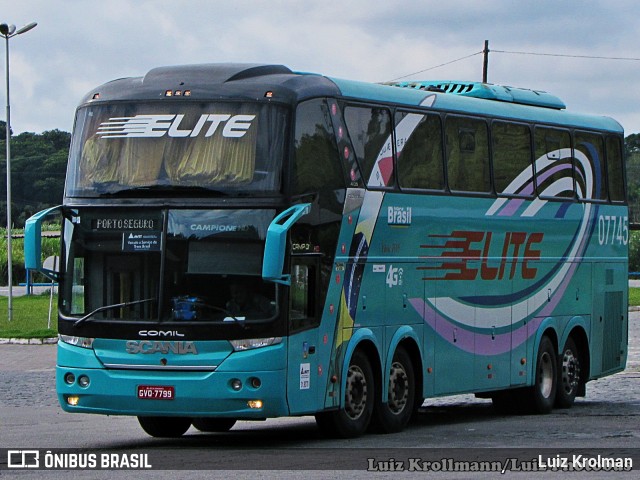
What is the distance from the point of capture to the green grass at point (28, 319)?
37.1m

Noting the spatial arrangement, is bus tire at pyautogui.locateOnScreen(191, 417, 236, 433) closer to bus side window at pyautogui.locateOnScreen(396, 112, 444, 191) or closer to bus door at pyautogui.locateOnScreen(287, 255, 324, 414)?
bus door at pyautogui.locateOnScreen(287, 255, 324, 414)

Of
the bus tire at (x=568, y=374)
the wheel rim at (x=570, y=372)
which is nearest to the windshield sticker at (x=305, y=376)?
the bus tire at (x=568, y=374)

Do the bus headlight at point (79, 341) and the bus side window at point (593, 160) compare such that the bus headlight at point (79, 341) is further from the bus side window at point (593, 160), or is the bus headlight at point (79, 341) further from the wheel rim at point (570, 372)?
the bus side window at point (593, 160)

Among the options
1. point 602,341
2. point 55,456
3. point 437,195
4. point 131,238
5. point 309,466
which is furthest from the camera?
point 602,341

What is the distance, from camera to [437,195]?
18.5m

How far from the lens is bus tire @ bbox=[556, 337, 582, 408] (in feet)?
72.5

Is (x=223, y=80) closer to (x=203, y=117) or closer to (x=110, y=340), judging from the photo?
(x=203, y=117)

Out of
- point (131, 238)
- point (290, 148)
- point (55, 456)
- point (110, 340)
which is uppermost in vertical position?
point (290, 148)

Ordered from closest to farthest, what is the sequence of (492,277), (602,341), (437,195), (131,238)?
(131,238) < (437,195) < (492,277) < (602,341)

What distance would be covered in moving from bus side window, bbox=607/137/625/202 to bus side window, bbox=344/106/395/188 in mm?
6958

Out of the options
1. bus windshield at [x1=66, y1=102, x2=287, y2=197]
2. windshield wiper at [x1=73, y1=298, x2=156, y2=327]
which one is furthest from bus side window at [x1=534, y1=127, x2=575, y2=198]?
windshield wiper at [x1=73, y1=298, x2=156, y2=327]

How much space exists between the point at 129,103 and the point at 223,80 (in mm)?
1010

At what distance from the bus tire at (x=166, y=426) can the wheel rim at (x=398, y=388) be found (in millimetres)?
2310

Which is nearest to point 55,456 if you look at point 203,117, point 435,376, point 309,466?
point 309,466
